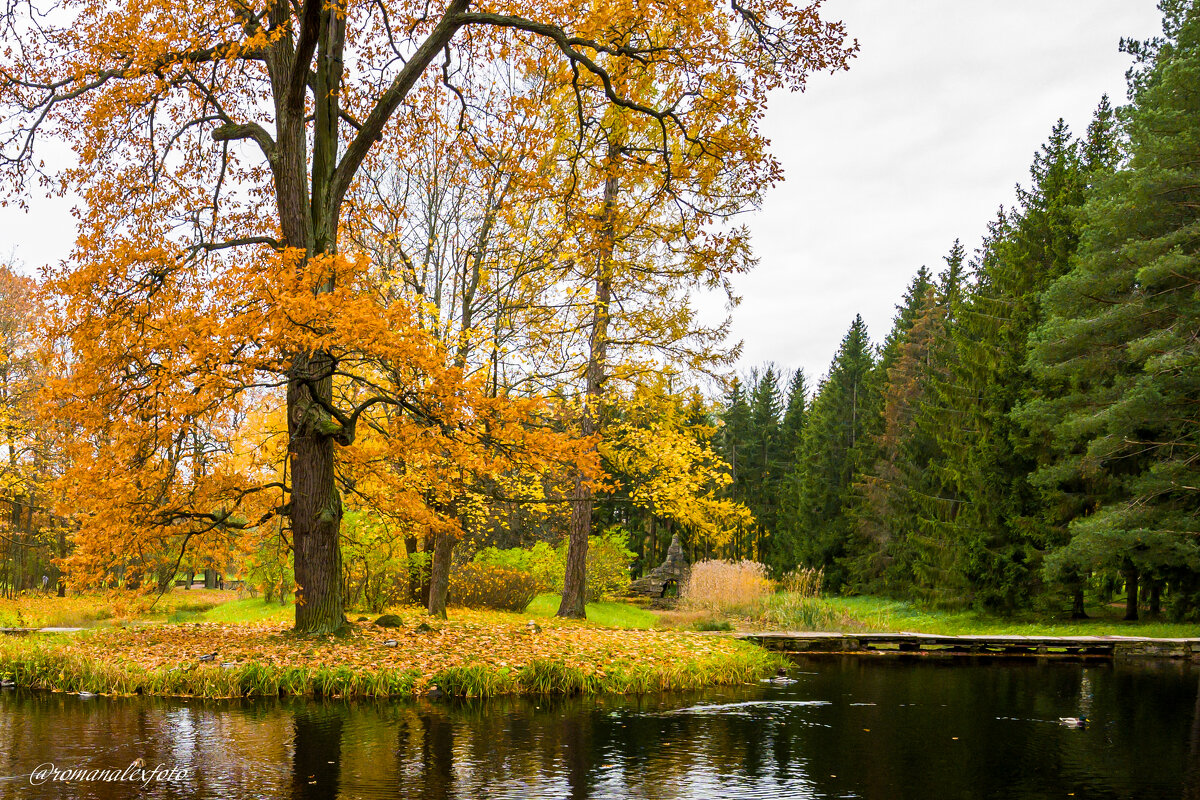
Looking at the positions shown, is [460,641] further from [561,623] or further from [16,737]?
[16,737]

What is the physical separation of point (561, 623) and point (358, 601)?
5.99m

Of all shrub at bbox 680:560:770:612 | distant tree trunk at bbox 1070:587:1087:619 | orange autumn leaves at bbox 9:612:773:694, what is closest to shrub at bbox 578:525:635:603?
shrub at bbox 680:560:770:612

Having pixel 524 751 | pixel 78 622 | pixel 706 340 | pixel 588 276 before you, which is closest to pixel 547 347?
pixel 588 276

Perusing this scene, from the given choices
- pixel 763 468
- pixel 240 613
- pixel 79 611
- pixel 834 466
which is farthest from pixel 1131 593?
pixel 763 468

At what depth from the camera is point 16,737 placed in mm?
7402

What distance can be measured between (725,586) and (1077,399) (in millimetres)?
8827

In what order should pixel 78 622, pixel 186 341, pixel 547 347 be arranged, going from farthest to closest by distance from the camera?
pixel 78 622
pixel 547 347
pixel 186 341

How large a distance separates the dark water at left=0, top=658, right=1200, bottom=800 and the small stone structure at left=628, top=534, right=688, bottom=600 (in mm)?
20961

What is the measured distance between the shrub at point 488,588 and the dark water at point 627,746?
427 inches

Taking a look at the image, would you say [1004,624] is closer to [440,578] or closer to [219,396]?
[440,578]

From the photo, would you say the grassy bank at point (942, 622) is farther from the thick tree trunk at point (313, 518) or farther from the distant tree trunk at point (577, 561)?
the thick tree trunk at point (313, 518)

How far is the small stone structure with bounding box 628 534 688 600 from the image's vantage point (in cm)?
3172

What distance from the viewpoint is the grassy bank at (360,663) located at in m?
9.60

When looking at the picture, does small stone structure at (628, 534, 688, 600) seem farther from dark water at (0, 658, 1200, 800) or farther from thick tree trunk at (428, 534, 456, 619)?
dark water at (0, 658, 1200, 800)
